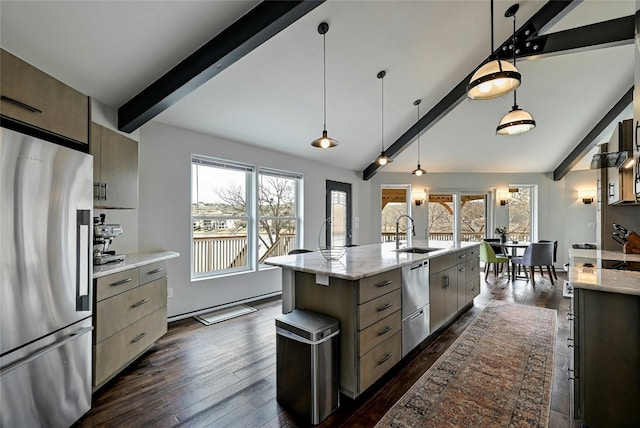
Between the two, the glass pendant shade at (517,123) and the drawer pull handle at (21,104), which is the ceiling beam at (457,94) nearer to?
the glass pendant shade at (517,123)

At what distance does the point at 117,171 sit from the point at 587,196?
9159 millimetres

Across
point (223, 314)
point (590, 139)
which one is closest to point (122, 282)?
point (223, 314)

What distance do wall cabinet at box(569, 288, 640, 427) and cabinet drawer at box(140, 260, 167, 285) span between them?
123 inches

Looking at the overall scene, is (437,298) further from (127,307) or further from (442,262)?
(127,307)

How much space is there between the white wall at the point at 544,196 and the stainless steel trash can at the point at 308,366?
502cm

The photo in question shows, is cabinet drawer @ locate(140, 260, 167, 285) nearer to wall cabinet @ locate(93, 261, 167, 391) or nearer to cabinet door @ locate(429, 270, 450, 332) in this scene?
wall cabinet @ locate(93, 261, 167, 391)

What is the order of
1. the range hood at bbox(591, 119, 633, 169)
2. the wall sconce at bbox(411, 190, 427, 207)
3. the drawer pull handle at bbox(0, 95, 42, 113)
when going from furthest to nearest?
the wall sconce at bbox(411, 190, 427, 207), the range hood at bbox(591, 119, 633, 169), the drawer pull handle at bbox(0, 95, 42, 113)

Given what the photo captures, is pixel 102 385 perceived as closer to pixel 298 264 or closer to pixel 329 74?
pixel 298 264

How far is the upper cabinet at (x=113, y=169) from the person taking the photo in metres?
2.36

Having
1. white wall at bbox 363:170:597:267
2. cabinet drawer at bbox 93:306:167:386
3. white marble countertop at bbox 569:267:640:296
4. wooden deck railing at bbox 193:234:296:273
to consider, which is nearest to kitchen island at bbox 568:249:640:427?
white marble countertop at bbox 569:267:640:296

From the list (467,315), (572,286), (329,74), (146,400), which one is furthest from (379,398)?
(329,74)

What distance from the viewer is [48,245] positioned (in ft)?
5.12

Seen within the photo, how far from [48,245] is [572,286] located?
2997 mm

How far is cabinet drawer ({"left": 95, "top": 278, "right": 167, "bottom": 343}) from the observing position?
6.57 ft
